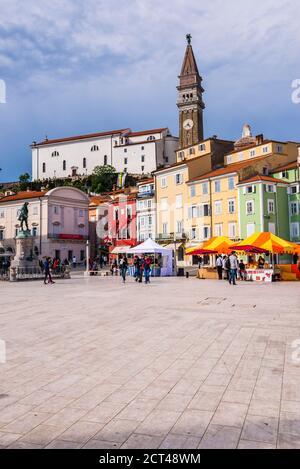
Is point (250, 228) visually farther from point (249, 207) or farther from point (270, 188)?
point (270, 188)

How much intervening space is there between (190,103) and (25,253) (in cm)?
8665

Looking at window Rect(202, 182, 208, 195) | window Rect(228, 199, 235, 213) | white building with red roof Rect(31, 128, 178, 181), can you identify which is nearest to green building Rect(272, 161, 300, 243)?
window Rect(228, 199, 235, 213)

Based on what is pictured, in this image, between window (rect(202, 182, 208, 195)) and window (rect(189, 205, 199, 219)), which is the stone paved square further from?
window (rect(189, 205, 199, 219))

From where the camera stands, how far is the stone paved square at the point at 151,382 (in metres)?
3.84

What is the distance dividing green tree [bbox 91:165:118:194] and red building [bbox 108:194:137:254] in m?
26.9

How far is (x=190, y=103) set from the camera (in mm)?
110312

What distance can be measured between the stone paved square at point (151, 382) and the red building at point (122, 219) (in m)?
57.1

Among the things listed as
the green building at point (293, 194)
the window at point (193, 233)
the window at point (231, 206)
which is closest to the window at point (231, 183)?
the window at point (231, 206)

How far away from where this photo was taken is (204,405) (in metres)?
4.55

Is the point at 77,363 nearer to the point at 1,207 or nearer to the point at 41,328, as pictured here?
the point at 41,328

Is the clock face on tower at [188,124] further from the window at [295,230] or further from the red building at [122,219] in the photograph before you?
the window at [295,230]

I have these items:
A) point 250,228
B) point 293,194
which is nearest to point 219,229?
point 250,228

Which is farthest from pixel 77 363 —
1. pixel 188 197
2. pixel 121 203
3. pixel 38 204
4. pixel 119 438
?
pixel 121 203

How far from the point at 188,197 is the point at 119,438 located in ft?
179
